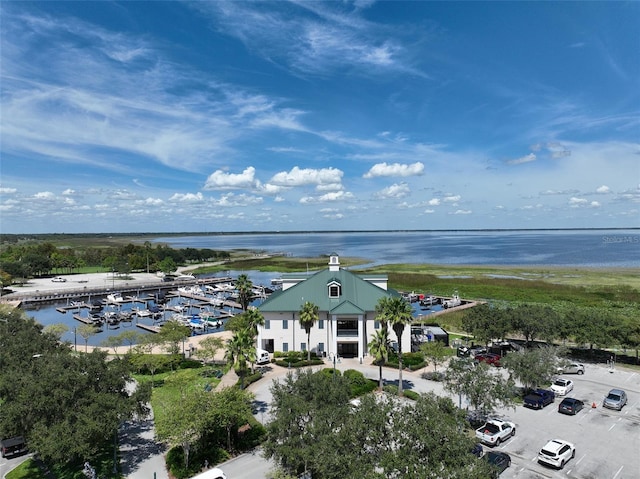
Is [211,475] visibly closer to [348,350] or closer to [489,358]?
[348,350]

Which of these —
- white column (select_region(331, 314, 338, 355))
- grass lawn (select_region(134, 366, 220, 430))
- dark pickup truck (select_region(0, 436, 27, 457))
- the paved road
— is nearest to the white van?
the paved road

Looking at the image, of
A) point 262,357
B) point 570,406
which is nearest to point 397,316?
point 570,406

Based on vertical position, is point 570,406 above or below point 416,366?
above

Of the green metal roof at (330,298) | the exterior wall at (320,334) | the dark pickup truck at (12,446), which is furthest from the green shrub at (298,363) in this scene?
the dark pickup truck at (12,446)

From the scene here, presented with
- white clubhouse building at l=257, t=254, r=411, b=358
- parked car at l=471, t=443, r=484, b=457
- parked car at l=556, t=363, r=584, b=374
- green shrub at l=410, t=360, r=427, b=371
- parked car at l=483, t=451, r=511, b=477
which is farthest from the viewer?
white clubhouse building at l=257, t=254, r=411, b=358

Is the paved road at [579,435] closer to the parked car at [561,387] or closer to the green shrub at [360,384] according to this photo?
the parked car at [561,387]

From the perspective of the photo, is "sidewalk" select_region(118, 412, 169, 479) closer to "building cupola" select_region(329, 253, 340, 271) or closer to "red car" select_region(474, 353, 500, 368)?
"building cupola" select_region(329, 253, 340, 271)

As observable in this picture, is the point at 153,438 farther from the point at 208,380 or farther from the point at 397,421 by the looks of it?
the point at 397,421
